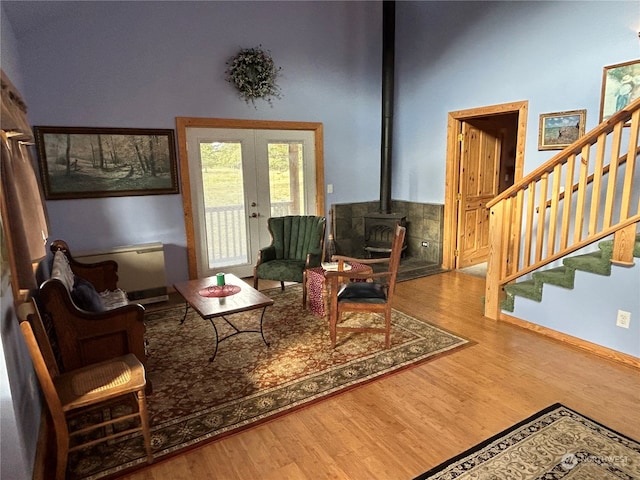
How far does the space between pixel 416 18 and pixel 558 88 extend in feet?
7.77

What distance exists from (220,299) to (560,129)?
3771 mm

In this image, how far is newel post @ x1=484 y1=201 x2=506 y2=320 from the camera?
3.78 meters

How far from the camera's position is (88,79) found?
4.13m

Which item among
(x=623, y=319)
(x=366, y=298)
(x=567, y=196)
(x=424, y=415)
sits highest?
(x=567, y=196)

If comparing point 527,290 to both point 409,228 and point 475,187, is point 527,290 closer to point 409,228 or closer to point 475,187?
point 475,187

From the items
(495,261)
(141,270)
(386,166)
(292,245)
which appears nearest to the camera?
(495,261)

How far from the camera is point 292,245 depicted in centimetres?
463

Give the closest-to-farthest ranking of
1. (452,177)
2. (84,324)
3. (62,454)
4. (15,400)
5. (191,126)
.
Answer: (15,400)
(62,454)
(84,324)
(191,126)
(452,177)

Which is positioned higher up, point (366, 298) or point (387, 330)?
point (366, 298)

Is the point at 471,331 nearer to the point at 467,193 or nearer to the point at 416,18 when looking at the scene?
the point at 467,193

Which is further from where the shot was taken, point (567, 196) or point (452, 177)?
point (452, 177)

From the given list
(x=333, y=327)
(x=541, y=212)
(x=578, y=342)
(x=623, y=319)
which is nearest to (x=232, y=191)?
(x=333, y=327)

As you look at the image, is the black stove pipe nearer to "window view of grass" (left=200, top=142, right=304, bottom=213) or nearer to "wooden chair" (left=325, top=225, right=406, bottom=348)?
"window view of grass" (left=200, top=142, right=304, bottom=213)

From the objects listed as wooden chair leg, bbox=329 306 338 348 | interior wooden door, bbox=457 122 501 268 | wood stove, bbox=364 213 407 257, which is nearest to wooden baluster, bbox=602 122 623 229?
wooden chair leg, bbox=329 306 338 348
